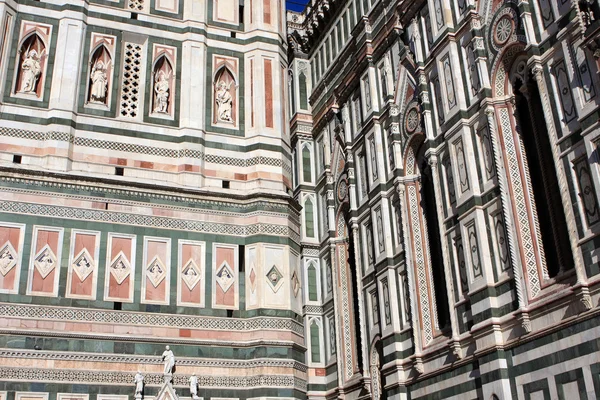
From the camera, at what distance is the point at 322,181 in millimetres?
19375

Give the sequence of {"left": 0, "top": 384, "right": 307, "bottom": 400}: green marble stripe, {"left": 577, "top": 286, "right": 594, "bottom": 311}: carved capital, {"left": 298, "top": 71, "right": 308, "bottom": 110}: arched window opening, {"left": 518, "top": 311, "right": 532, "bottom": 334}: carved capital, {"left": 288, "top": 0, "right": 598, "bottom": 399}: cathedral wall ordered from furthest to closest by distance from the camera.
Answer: {"left": 298, "top": 71, "right": 308, "bottom": 110}: arched window opening, {"left": 518, "top": 311, "right": 532, "bottom": 334}: carved capital, {"left": 0, "top": 384, "right": 307, "bottom": 400}: green marble stripe, {"left": 288, "top": 0, "right": 598, "bottom": 399}: cathedral wall, {"left": 577, "top": 286, "right": 594, "bottom": 311}: carved capital

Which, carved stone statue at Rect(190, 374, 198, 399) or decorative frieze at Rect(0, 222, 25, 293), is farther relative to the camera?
carved stone statue at Rect(190, 374, 198, 399)

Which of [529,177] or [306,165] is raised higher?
[306,165]

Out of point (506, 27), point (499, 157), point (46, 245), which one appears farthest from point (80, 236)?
point (506, 27)

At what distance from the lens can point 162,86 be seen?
43.3 feet

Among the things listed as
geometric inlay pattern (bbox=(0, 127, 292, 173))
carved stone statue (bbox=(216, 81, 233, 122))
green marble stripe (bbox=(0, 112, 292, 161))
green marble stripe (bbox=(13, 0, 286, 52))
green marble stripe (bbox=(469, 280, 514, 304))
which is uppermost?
green marble stripe (bbox=(13, 0, 286, 52))

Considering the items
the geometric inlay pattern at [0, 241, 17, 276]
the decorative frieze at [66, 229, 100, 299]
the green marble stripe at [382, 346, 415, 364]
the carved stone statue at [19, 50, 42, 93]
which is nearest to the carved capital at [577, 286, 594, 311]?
the green marble stripe at [382, 346, 415, 364]

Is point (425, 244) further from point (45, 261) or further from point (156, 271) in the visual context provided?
point (45, 261)

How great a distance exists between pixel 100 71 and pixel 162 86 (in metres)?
1.13

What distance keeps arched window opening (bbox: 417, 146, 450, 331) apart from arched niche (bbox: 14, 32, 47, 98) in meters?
7.40

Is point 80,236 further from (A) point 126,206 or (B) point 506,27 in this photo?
(B) point 506,27

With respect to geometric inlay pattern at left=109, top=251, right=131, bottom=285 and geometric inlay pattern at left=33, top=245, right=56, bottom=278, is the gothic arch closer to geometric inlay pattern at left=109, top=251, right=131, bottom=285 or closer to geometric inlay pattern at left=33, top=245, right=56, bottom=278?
geometric inlay pattern at left=109, top=251, right=131, bottom=285

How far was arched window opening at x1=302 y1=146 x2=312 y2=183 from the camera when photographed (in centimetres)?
2003

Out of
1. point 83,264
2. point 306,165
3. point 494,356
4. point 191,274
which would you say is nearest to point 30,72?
point 83,264
